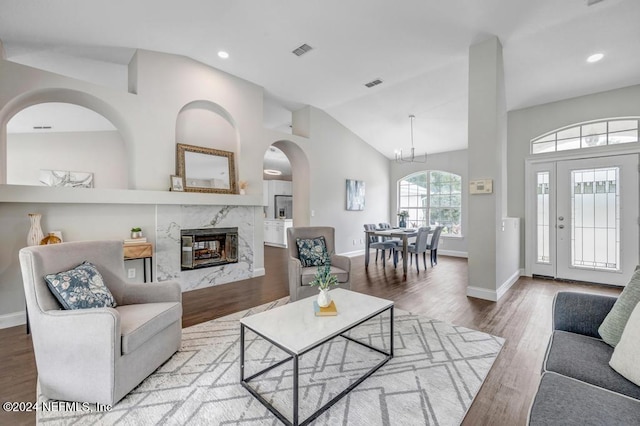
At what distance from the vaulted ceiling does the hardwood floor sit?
3.21m

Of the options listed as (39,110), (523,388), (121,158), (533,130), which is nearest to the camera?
(523,388)

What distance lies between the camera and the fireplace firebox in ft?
14.0

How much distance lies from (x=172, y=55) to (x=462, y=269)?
618 centimetres

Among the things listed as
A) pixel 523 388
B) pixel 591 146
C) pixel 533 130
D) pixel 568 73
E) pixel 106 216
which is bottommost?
pixel 523 388

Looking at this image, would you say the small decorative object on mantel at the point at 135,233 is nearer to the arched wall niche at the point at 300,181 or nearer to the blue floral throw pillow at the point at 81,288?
the blue floral throw pillow at the point at 81,288

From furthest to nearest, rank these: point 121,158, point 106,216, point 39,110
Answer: point 121,158, point 39,110, point 106,216

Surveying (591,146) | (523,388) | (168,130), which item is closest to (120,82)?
(168,130)

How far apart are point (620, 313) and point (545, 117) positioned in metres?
4.75

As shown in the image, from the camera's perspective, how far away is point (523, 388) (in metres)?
1.93

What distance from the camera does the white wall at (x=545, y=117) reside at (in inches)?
171

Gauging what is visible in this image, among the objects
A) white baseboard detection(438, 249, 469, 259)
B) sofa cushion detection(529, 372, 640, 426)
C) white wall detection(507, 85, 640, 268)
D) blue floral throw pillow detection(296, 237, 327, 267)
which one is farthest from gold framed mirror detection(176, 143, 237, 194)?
white baseboard detection(438, 249, 469, 259)

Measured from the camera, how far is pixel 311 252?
3.70 metres

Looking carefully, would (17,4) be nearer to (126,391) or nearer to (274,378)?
(126,391)

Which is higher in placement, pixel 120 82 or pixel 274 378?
pixel 120 82
